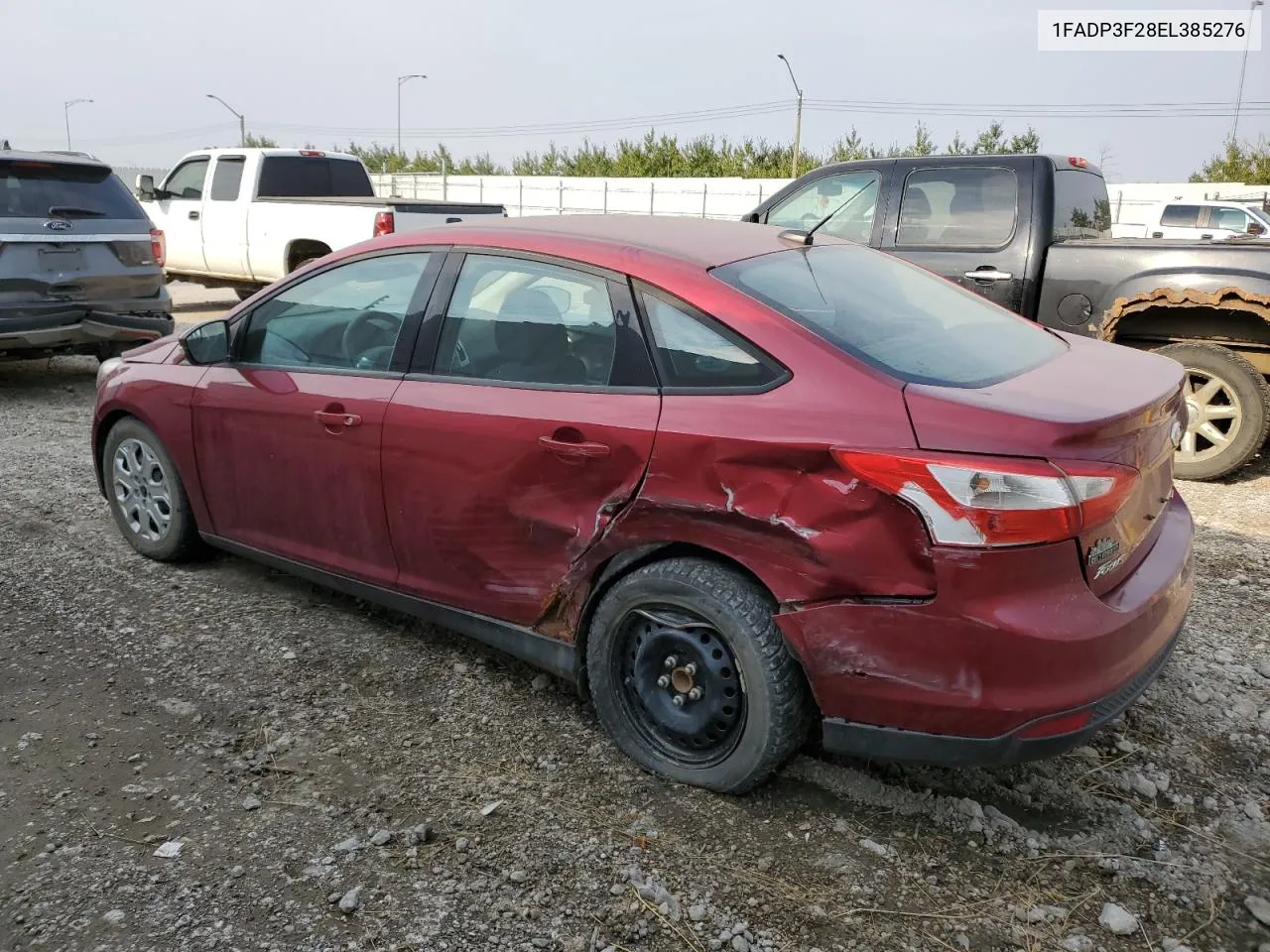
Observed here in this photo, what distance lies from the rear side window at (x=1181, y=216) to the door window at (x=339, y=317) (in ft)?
64.6

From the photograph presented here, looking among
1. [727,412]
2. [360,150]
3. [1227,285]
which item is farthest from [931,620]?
[360,150]

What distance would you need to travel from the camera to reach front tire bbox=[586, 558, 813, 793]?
8.86 feet

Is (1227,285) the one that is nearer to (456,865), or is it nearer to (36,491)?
(456,865)

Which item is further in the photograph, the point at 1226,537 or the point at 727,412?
the point at 1226,537

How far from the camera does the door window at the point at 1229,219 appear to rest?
61.1ft

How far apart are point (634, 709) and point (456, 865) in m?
0.71

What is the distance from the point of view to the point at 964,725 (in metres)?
2.47

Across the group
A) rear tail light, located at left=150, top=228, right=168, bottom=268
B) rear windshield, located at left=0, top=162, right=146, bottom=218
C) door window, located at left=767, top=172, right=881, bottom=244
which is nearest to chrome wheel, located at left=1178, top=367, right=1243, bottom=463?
door window, located at left=767, top=172, right=881, bottom=244

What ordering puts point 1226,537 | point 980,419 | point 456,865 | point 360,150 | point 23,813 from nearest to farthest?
point 980,419, point 456,865, point 23,813, point 1226,537, point 360,150

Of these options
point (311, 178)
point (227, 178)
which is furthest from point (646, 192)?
point (227, 178)

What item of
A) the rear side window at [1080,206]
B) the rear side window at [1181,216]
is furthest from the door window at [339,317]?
the rear side window at [1181,216]

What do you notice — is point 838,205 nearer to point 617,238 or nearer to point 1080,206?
point 1080,206

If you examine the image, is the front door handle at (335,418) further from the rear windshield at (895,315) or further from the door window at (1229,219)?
the door window at (1229,219)

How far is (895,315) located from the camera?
10.3 ft
